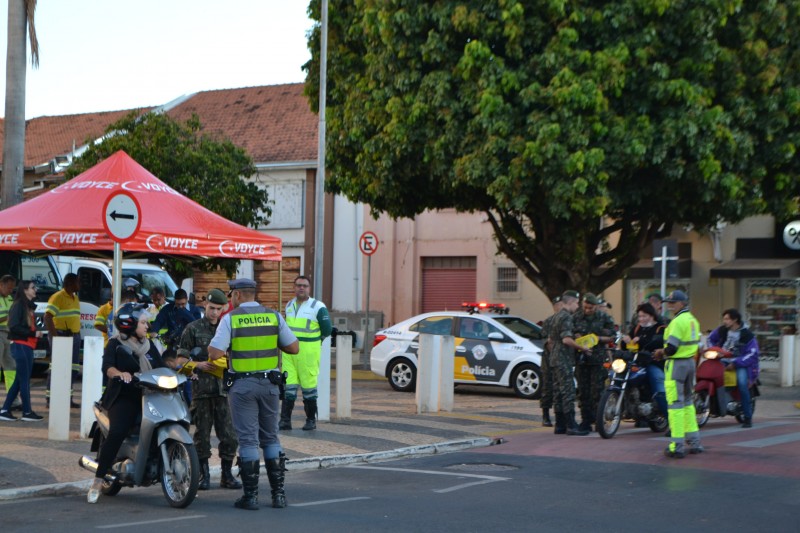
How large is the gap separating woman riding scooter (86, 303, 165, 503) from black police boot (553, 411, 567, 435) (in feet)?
21.1


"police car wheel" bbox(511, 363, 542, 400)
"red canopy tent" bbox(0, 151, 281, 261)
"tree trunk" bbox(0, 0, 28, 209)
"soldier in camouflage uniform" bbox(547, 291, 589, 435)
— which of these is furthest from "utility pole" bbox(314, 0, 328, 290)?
"soldier in camouflage uniform" bbox(547, 291, 589, 435)

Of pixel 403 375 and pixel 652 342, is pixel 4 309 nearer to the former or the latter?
pixel 652 342

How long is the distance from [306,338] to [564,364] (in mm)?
3240

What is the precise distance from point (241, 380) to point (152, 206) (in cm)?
725

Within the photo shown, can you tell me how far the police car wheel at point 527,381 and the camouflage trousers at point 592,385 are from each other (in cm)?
474

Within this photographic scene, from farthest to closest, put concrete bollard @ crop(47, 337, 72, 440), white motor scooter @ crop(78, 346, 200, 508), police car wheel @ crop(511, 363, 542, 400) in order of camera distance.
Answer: police car wheel @ crop(511, 363, 542, 400) → concrete bollard @ crop(47, 337, 72, 440) → white motor scooter @ crop(78, 346, 200, 508)

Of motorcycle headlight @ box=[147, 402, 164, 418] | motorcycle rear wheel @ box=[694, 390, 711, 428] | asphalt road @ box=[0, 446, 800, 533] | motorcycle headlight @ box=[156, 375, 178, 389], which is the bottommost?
asphalt road @ box=[0, 446, 800, 533]

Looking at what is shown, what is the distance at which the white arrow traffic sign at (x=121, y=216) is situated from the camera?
1173cm

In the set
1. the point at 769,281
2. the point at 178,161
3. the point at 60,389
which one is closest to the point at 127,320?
the point at 60,389

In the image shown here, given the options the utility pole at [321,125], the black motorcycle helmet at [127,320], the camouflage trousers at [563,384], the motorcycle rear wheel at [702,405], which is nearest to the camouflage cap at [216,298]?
the black motorcycle helmet at [127,320]

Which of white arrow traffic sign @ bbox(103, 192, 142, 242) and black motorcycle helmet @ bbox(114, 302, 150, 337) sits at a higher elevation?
white arrow traffic sign @ bbox(103, 192, 142, 242)

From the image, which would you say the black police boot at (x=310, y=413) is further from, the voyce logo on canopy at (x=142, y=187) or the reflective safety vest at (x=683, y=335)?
the reflective safety vest at (x=683, y=335)

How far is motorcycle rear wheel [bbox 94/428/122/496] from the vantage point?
9.24 m

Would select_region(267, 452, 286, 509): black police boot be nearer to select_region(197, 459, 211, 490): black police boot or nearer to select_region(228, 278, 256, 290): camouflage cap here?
select_region(197, 459, 211, 490): black police boot
